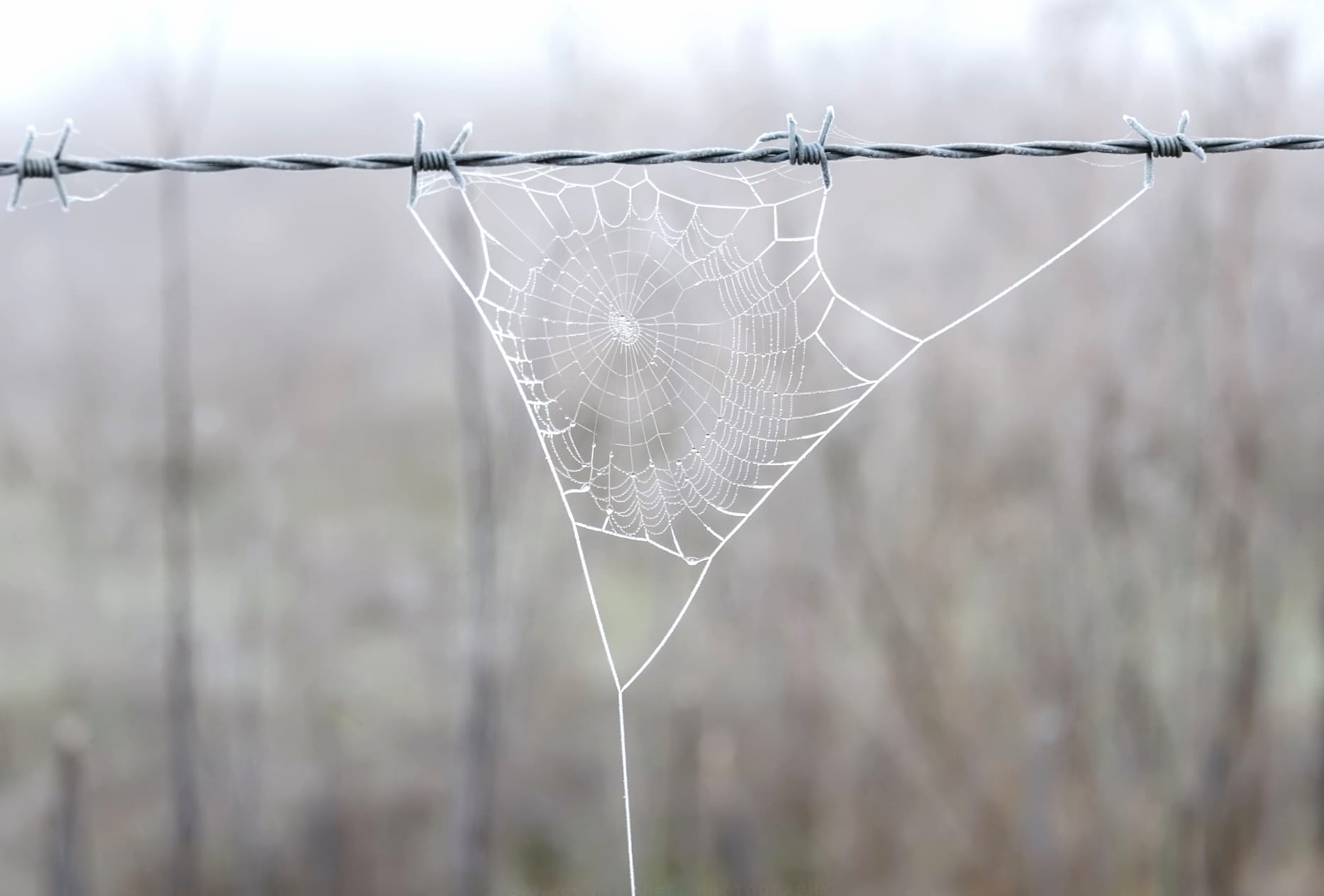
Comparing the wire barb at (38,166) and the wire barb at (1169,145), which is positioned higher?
the wire barb at (38,166)

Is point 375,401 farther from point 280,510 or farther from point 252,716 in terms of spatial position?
point 252,716

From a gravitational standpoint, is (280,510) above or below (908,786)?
above

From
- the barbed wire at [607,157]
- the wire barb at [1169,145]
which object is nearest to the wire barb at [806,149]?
the barbed wire at [607,157]

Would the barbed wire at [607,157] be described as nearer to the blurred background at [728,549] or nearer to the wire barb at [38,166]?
the wire barb at [38,166]

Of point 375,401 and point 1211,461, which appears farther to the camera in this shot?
point 375,401

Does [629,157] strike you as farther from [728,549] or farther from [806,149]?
[728,549]

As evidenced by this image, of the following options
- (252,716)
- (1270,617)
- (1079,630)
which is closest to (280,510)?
(252,716)

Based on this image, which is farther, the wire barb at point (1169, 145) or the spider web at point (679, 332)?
the spider web at point (679, 332)
